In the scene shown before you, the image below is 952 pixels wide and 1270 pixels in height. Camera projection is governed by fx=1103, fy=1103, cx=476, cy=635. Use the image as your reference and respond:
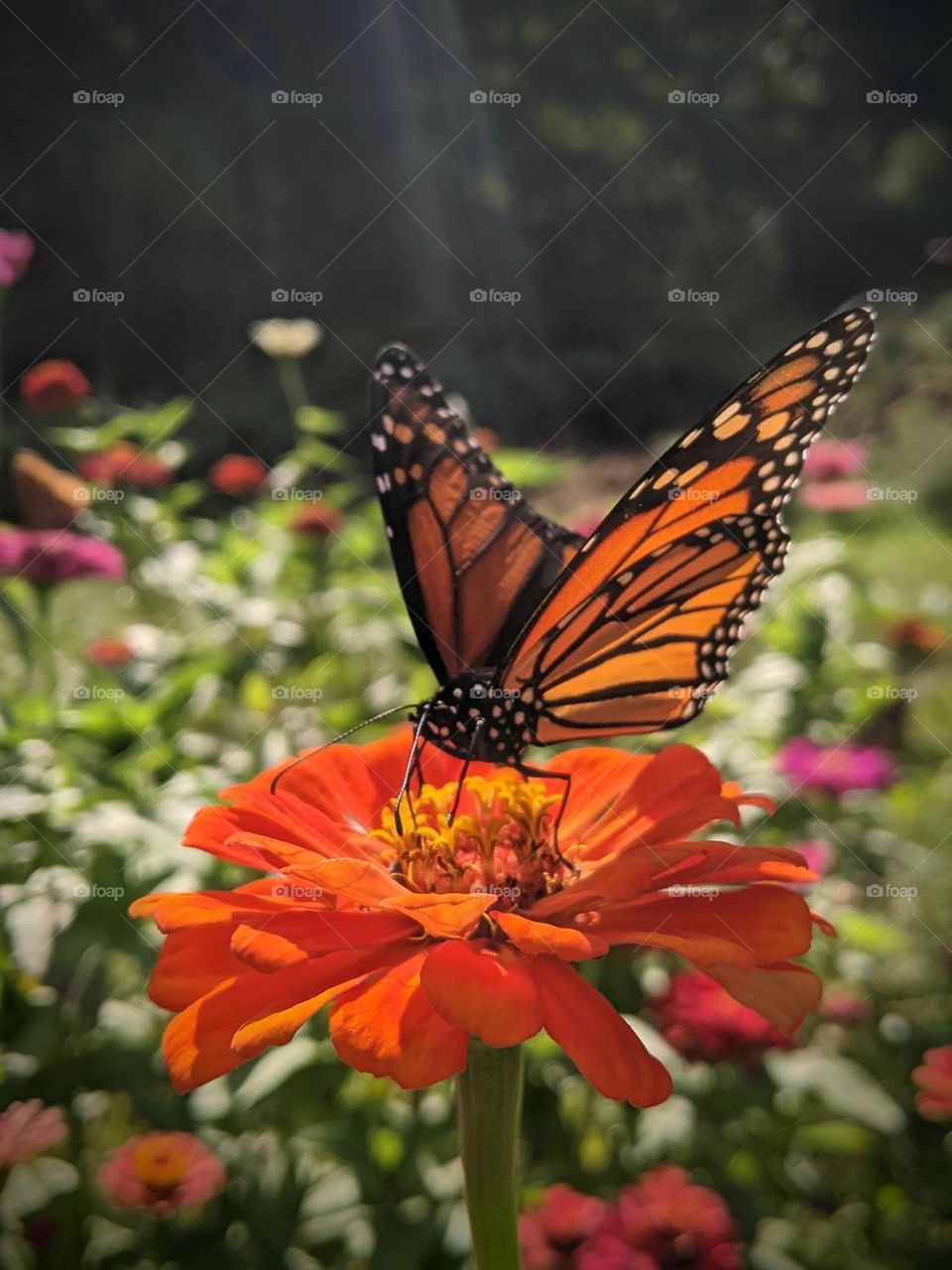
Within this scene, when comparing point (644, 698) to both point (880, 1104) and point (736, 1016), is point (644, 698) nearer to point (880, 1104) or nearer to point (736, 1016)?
point (736, 1016)

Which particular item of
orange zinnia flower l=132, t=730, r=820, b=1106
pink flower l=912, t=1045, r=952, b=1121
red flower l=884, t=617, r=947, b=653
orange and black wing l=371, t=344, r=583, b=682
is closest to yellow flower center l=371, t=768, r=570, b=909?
orange zinnia flower l=132, t=730, r=820, b=1106

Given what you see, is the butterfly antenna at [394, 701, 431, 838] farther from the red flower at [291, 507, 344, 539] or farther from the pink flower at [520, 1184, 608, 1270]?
the red flower at [291, 507, 344, 539]

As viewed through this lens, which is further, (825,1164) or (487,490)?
(825,1164)

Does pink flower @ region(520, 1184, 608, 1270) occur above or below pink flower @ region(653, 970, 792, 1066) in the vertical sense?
below

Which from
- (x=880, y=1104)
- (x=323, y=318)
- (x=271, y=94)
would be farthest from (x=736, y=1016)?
(x=323, y=318)

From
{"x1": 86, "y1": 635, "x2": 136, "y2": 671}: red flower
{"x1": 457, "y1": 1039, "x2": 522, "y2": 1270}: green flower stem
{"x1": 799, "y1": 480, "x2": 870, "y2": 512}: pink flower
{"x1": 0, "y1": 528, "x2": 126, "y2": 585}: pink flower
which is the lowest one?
{"x1": 457, "y1": 1039, "x2": 522, "y2": 1270}: green flower stem

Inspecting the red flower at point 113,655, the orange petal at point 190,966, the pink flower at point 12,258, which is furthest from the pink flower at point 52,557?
the orange petal at point 190,966

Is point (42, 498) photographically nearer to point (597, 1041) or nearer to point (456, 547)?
point (456, 547)
